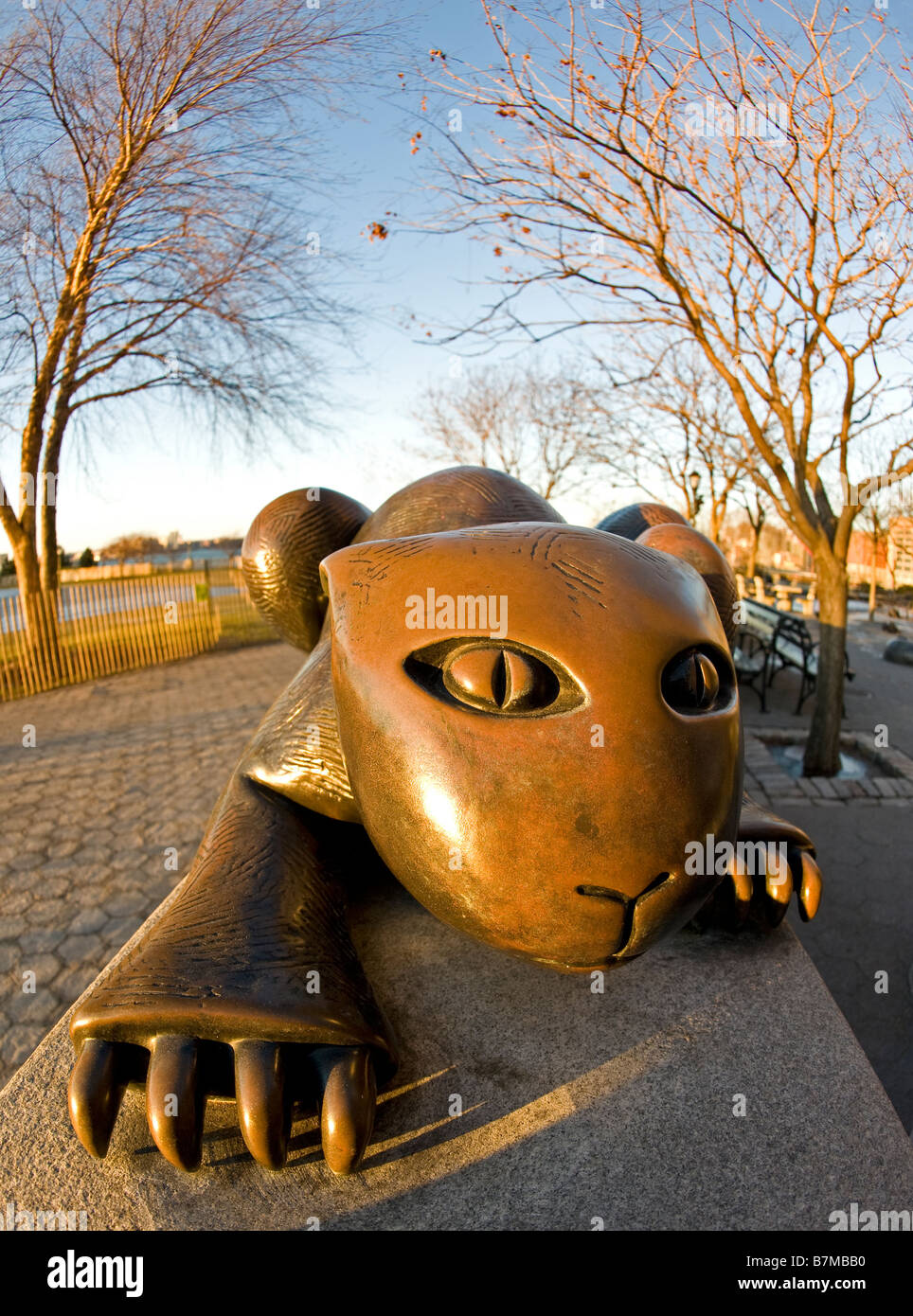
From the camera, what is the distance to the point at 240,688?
11430 millimetres

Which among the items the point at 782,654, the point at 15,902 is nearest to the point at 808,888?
the point at 15,902

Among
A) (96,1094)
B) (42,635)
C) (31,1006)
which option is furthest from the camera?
(42,635)

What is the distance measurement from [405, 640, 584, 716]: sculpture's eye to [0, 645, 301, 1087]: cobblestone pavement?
10.3 feet

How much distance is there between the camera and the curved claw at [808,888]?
2.10 meters

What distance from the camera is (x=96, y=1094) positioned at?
141 cm

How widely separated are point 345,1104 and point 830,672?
21.9 ft

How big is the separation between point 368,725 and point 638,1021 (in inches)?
49.7

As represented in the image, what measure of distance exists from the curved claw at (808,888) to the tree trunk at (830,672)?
518 centimetres

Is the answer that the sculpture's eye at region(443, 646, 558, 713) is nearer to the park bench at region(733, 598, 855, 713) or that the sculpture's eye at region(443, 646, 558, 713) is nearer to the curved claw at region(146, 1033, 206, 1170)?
the curved claw at region(146, 1033, 206, 1170)

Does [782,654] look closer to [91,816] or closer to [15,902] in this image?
[91,816]

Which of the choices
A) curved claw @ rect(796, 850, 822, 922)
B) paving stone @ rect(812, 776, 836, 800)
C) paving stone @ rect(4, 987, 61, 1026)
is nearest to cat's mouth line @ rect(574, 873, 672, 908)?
curved claw @ rect(796, 850, 822, 922)

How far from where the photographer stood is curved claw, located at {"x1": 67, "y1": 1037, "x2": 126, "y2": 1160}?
140 cm

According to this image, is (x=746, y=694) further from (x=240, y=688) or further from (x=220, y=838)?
(x=220, y=838)

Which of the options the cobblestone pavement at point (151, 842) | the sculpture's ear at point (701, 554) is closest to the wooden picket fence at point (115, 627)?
the cobblestone pavement at point (151, 842)
